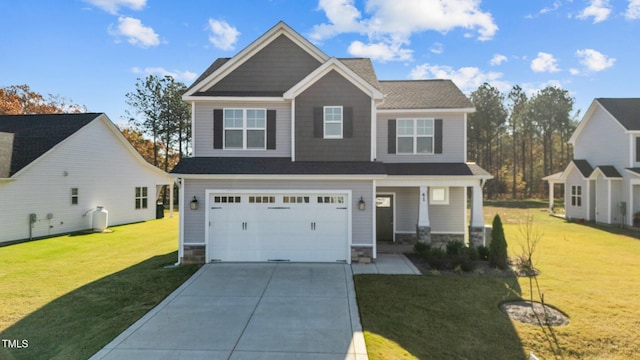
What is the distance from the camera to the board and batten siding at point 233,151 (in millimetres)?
11859

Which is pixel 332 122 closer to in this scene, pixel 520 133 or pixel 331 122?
pixel 331 122

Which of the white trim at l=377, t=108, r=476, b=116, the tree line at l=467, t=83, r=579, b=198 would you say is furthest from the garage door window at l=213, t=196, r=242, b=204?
the tree line at l=467, t=83, r=579, b=198

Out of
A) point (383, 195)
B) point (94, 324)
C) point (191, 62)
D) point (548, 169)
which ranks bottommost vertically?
point (94, 324)

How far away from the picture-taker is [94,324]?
6.58 meters

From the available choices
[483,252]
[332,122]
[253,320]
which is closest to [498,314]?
[483,252]

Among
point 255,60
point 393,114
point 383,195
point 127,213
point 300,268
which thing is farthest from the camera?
point 127,213

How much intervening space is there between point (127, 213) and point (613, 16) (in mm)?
27674

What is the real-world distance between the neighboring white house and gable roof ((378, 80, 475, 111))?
17096 millimetres

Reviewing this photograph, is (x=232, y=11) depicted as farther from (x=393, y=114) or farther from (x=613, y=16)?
(x=613, y=16)

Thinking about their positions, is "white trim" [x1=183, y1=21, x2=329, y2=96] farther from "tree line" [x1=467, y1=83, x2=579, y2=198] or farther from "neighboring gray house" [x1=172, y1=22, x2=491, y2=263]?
"tree line" [x1=467, y1=83, x2=579, y2=198]

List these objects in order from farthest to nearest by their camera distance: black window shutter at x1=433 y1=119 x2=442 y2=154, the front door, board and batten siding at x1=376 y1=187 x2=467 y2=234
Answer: the front door
board and batten siding at x1=376 y1=187 x2=467 y2=234
black window shutter at x1=433 y1=119 x2=442 y2=154

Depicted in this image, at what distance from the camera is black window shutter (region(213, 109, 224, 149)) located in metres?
11.9

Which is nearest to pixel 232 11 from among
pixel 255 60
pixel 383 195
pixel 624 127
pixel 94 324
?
pixel 255 60

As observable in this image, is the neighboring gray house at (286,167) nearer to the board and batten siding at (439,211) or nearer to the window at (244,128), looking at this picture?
the window at (244,128)
